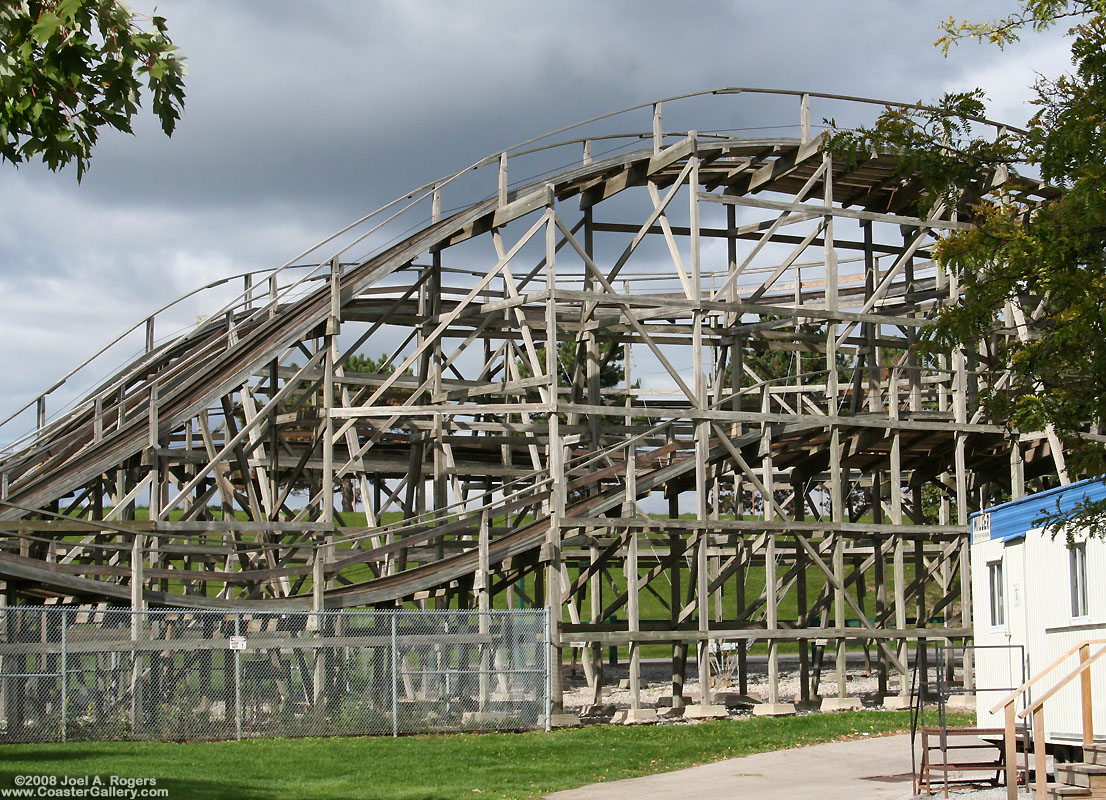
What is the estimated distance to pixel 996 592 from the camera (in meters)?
18.1

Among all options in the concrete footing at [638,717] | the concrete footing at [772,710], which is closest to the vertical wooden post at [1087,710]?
the concrete footing at [638,717]

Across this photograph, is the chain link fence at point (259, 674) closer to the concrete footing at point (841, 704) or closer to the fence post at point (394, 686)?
the fence post at point (394, 686)

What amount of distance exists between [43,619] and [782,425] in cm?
1383

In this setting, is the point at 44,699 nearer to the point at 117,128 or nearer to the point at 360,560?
the point at 360,560

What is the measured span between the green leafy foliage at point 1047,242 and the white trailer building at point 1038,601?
201 centimetres

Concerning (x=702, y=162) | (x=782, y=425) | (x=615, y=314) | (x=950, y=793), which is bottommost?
(x=950, y=793)

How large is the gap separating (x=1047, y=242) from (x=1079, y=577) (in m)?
5.25

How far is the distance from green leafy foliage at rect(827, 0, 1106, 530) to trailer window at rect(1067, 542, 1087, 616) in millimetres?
2635

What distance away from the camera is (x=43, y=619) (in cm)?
1842

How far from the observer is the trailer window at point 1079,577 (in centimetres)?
1550

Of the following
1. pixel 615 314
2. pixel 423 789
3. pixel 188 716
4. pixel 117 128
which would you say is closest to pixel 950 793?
pixel 423 789

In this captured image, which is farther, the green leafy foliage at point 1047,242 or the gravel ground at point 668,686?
the gravel ground at point 668,686

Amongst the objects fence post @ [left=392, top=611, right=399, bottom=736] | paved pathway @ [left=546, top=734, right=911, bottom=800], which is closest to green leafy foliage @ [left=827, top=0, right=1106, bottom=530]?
paved pathway @ [left=546, top=734, right=911, bottom=800]

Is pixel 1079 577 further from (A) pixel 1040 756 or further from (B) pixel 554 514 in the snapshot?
(B) pixel 554 514
